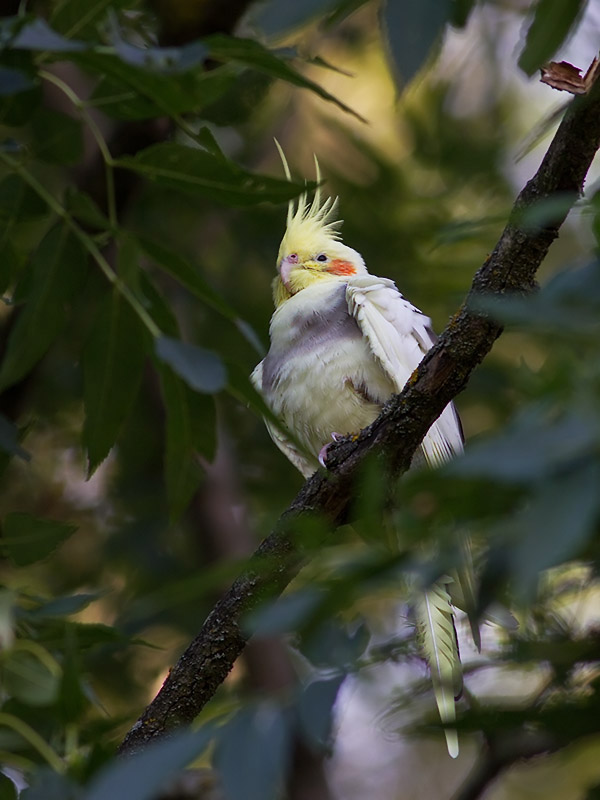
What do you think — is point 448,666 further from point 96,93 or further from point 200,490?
point 200,490

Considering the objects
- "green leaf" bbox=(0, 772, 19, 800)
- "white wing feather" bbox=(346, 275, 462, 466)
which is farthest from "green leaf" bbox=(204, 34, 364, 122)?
"green leaf" bbox=(0, 772, 19, 800)

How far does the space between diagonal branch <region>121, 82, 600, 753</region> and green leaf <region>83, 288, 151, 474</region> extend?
1.17ft

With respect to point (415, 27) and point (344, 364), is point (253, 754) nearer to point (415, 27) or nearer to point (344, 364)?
point (415, 27)

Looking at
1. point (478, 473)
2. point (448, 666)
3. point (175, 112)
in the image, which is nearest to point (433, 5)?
point (478, 473)

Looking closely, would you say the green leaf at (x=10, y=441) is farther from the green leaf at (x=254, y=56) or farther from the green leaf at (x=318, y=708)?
the green leaf at (x=318, y=708)

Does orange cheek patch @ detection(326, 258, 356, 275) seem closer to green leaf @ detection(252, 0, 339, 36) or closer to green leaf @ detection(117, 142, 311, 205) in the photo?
green leaf @ detection(117, 142, 311, 205)

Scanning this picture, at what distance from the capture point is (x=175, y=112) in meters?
1.57

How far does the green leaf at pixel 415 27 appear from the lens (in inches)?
36.1

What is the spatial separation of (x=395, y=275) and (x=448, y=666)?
1.61 meters

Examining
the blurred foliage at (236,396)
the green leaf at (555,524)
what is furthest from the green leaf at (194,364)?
the green leaf at (555,524)

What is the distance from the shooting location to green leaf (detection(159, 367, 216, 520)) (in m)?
1.75

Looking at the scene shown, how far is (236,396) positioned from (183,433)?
0.78ft

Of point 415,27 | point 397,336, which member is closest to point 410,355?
point 397,336

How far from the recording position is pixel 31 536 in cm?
179
